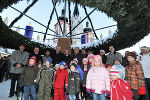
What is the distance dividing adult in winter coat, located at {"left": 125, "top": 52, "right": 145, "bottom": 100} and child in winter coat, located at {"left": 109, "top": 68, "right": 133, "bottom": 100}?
34 cm

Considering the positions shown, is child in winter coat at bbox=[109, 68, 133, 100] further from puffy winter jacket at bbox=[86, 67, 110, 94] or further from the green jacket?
the green jacket

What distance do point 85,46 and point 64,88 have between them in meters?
3.28

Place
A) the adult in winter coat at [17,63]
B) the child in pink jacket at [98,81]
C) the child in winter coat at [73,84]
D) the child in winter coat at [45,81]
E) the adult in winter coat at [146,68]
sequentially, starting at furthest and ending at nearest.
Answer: the adult in winter coat at [17,63]
the child in winter coat at [45,81]
the child in winter coat at [73,84]
the adult in winter coat at [146,68]
the child in pink jacket at [98,81]

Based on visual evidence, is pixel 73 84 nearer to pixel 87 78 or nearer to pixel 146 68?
pixel 87 78

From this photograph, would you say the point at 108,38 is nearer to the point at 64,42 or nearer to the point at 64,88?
the point at 64,42

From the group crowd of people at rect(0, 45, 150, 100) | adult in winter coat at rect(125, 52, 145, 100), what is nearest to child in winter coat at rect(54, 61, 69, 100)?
crowd of people at rect(0, 45, 150, 100)

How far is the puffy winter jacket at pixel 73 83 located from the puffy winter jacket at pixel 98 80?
1.97 feet

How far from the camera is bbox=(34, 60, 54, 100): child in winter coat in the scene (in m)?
3.64

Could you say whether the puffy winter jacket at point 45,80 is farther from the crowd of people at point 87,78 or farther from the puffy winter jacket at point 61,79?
the puffy winter jacket at point 61,79

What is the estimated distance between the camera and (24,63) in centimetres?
449

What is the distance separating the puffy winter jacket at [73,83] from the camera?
3.52 metres

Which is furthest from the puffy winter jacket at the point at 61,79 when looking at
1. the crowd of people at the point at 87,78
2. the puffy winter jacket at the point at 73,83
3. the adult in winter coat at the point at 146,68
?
the adult in winter coat at the point at 146,68

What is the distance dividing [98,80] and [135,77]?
96 centimetres

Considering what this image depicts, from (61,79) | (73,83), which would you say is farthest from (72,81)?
(61,79)
